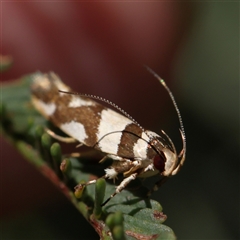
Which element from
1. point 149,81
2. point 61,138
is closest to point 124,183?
point 61,138

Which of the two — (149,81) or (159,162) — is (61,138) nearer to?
(159,162)

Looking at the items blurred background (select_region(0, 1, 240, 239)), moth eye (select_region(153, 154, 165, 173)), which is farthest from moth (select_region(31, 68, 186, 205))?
blurred background (select_region(0, 1, 240, 239))

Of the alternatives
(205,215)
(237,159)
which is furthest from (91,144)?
(237,159)

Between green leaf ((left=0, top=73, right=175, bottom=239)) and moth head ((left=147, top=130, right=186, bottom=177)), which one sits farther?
moth head ((left=147, top=130, right=186, bottom=177))

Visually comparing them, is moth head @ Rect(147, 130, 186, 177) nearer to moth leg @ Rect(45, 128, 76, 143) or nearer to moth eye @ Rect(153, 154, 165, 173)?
moth eye @ Rect(153, 154, 165, 173)

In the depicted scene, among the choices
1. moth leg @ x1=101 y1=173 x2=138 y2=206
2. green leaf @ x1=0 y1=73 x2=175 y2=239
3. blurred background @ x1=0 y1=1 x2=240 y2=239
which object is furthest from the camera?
blurred background @ x1=0 y1=1 x2=240 y2=239

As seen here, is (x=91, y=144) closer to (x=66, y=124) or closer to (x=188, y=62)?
(x=66, y=124)
